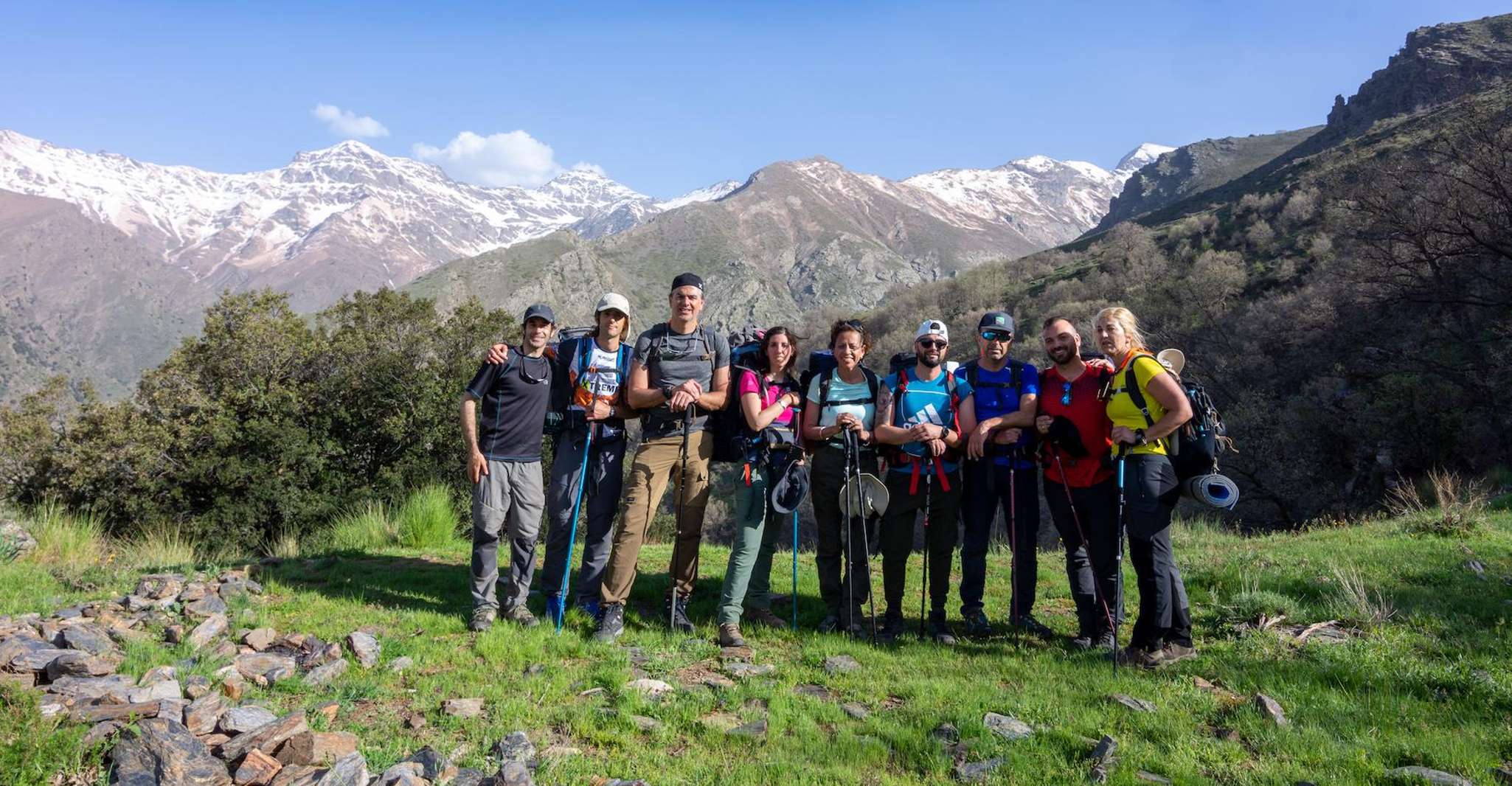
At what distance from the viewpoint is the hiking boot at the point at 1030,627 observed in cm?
608

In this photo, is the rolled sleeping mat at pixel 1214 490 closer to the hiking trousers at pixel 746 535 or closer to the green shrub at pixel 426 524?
the hiking trousers at pixel 746 535

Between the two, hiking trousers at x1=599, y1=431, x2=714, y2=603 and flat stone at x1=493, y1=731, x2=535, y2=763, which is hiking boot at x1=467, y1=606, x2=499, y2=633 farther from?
flat stone at x1=493, y1=731, x2=535, y2=763

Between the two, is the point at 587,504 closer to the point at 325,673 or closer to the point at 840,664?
the point at 325,673

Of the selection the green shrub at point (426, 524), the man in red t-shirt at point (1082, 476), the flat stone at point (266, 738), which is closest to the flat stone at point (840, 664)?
the man in red t-shirt at point (1082, 476)

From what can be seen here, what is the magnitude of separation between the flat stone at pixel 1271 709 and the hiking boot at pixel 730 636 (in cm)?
329

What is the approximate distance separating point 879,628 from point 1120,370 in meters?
2.79

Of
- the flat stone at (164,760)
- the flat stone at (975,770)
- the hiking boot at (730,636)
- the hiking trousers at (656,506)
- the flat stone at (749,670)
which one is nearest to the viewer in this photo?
the flat stone at (164,760)

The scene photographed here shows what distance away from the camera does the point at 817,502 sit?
6.21 metres

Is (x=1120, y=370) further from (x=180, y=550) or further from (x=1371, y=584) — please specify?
(x=180, y=550)

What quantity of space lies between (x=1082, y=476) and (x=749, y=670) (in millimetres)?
2879

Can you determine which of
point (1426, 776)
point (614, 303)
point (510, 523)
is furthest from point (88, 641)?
point (1426, 776)

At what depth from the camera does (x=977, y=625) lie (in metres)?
6.17

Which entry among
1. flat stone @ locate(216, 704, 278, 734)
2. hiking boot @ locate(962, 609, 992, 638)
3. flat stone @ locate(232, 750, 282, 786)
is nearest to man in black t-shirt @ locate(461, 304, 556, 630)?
flat stone @ locate(216, 704, 278, 734)

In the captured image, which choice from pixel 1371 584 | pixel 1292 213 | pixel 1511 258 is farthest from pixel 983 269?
pixel 1371 584
